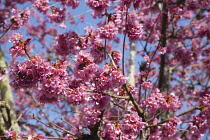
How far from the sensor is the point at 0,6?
21.8ft

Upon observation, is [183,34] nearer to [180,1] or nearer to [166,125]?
[180,1]

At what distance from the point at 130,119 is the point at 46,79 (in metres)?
1.07

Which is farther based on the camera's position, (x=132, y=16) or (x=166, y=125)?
(x=132, y=16)

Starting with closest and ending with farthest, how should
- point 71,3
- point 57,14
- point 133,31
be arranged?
point 133,31, point 71,3, point 57,14

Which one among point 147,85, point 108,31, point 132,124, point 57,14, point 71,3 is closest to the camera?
point 132,124

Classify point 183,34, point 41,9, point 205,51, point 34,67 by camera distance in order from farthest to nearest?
point 205,51
point 183,34
point 41,9
point 34,67

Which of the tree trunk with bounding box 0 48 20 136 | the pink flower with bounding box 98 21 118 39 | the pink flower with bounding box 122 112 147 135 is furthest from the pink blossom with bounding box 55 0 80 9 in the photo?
the pink flower with bounding box 122 112 147 135

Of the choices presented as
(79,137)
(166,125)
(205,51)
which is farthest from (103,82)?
(205,51)

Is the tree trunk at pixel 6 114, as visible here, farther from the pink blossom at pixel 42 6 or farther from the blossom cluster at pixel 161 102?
the blossom cluster at pixel 161 102

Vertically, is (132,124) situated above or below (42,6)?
below

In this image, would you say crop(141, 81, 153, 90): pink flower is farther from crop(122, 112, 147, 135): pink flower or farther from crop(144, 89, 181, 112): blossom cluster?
crop(122, 112, 147, 135): pink flower

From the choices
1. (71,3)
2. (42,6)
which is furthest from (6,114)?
(71,3)

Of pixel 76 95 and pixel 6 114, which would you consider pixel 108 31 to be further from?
pixel 6 114

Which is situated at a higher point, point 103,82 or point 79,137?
point 103,82
